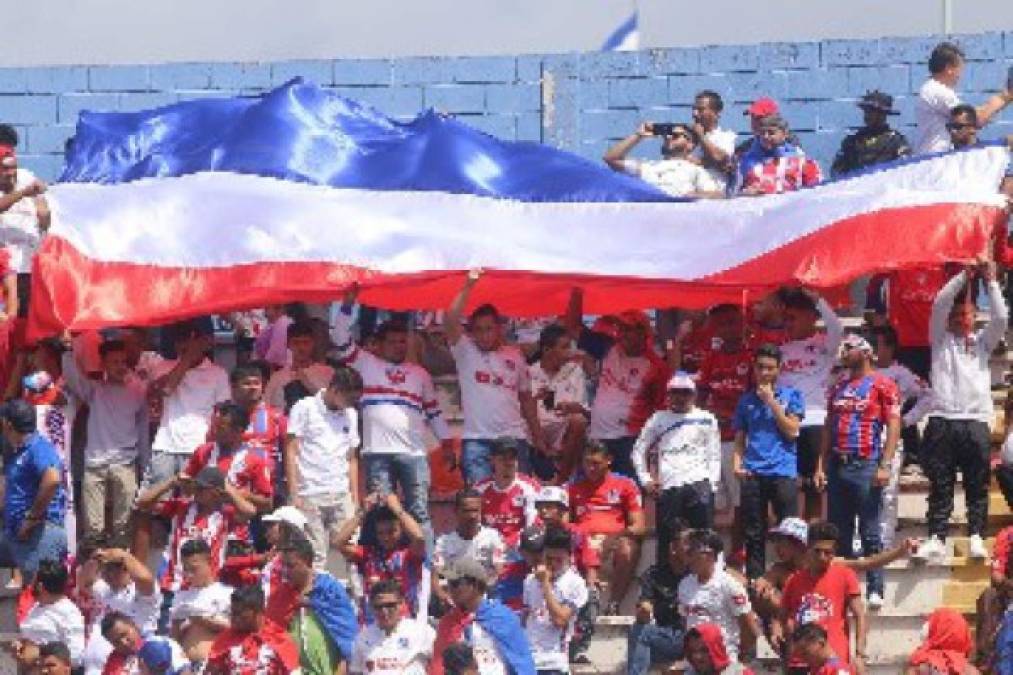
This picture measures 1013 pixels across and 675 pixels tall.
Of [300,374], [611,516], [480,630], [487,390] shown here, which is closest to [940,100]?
[487,390]

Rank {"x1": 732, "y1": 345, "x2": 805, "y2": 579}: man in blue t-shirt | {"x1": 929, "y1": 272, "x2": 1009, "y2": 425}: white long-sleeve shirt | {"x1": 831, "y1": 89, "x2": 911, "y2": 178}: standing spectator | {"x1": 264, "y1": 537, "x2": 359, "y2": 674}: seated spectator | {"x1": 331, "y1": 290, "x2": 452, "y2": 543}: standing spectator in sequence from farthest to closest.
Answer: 1. {"x1": 831, "y1": 89, "x2": 911, "y2": 178}: standing spectator
2. {"x1": 331, "y1": 290, "x2": 452, "y2": 543}: standing spectator
3. {"x1": 929, "y1": 272, "x2": 1009, "y2": 425}: white long-sleeve shirt
4. {"x1": 732, "y1": 345, "x2": 805, "y2": 579}: man in blue t-shirt
5. {"x1": 264, "y1": 537, "x2": 359, "y2": 674}: seated spectator

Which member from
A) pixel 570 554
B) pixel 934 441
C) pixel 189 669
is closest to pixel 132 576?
pixel 189 669

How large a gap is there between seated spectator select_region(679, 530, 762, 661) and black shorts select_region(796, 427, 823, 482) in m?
1.65

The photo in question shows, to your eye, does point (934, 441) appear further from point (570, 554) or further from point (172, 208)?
point (172, 208)

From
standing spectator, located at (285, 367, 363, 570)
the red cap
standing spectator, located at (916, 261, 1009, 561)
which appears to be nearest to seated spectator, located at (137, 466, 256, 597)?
standing spectator, located at (285, 367, 363, 570)

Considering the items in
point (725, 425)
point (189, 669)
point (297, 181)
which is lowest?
point (189, 669)

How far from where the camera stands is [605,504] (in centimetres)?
2309

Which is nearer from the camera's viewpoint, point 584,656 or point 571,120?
point 584,656

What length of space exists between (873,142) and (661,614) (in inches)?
193

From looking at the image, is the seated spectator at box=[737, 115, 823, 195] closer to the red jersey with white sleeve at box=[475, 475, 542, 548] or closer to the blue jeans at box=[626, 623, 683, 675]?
the red jersey with white sleeve at box=[475, 475, 542, 548]

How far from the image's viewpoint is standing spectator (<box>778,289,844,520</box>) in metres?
23.3

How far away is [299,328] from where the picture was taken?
2402 cm

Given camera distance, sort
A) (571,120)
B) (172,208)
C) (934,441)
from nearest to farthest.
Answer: (934,441) < (172,208) < (571,120)

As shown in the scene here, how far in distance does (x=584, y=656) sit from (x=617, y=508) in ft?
3.55
